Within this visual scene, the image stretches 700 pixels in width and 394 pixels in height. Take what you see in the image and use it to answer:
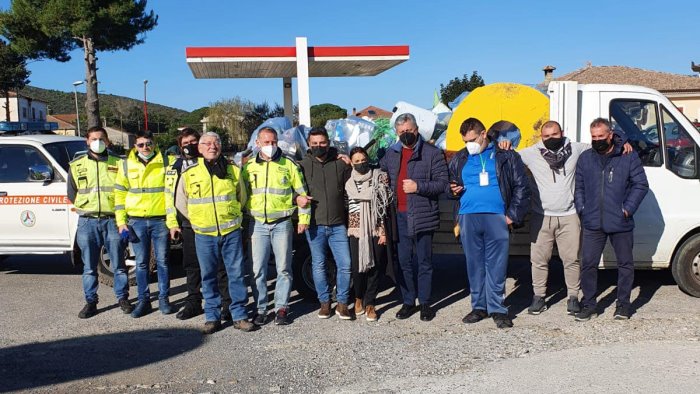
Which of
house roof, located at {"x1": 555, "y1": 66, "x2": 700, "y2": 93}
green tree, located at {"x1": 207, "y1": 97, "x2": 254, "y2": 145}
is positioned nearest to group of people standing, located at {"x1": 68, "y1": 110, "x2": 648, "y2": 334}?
green tree, located at {"x1": 207, "y1": 97, "x2": 254, "y2": 145}

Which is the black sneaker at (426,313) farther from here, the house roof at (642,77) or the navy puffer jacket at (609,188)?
the house roof at (642,77)

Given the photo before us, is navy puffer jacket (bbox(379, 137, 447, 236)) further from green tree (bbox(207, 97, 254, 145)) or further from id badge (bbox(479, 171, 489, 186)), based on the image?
green tree (bbox(207, 97, 254, 145))

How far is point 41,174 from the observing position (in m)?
7.55

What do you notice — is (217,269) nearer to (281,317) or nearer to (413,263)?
(281,317)

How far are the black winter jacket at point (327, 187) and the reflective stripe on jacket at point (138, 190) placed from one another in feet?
4.84

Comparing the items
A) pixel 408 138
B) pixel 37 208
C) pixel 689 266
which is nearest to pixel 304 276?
pixel 408 138

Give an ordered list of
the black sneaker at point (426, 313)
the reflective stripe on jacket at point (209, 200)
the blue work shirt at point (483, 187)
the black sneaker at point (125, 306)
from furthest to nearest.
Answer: the black sneaker at point (125, 306) < the black sneaker at point (426, 313) < the blue work shirt at point (483, 187) < the reflective stripe on jacket at point (209, 200)

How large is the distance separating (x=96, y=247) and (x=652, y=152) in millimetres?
5693

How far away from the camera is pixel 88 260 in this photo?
20.5ft

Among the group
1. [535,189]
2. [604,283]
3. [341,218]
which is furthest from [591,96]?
[341,218]

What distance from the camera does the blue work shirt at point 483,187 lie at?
18.2 feet

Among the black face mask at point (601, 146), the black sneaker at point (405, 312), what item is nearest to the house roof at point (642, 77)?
the black face mask at point (601, 146)

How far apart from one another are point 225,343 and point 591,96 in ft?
14.0

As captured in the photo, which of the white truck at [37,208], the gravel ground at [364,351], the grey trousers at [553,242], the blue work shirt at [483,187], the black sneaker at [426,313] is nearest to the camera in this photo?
the gravel ground at [364,351]
